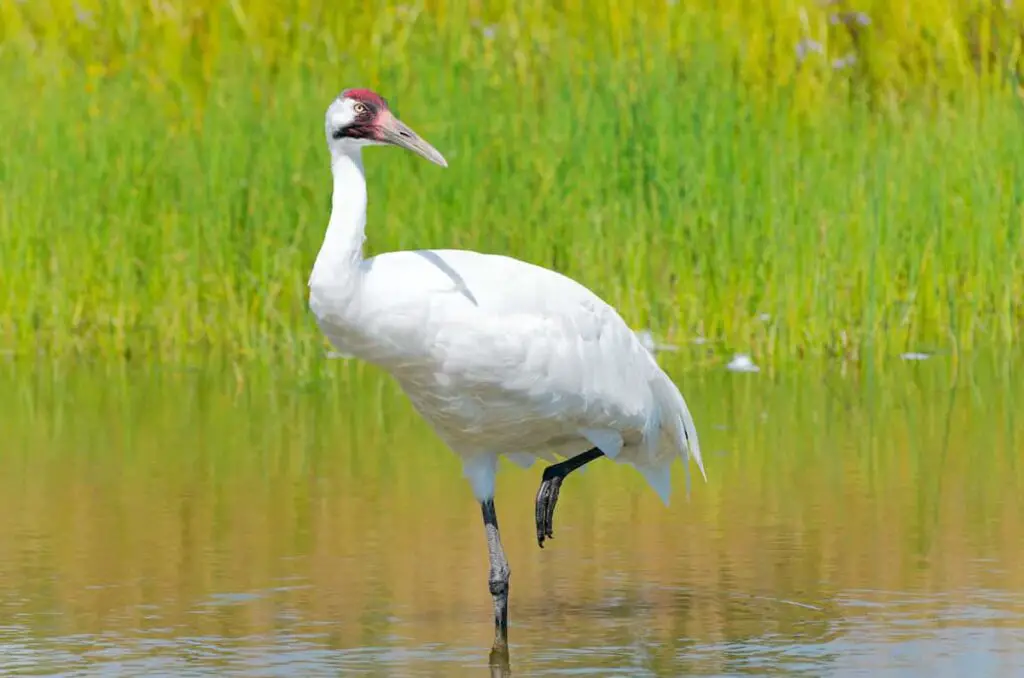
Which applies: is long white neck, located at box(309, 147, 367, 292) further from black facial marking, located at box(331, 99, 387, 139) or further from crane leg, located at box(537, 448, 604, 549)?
crane leg, located at box(537, 448, 604, 549)

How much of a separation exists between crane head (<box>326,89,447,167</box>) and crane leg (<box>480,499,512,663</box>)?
3.92 feet

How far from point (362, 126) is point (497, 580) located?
142cm

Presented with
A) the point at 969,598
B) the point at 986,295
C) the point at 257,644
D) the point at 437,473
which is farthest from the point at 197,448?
the point at 986,295

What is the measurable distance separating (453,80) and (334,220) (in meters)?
5.67

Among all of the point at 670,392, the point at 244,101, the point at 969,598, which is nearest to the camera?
the point at 969,598

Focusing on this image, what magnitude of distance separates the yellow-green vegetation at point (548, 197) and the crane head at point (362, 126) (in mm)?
4092

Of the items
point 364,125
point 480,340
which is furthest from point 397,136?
point 480,340

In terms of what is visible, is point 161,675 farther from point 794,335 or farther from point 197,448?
point 794,335

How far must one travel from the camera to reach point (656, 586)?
7199 mm

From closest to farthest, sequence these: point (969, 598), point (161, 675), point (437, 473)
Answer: point (161, 675)
point (969, 598)
point (437, 473)

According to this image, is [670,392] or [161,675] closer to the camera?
[161,675]

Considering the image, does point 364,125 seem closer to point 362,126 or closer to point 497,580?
point 362,126

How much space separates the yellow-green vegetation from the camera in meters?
11.5

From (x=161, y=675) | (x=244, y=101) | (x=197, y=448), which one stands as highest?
(x=244, y=101)
